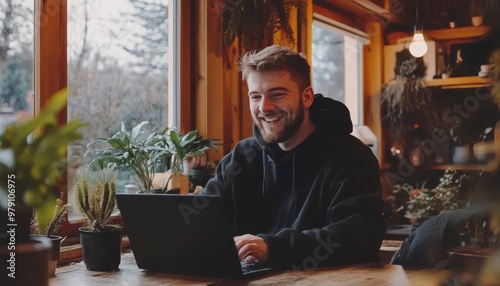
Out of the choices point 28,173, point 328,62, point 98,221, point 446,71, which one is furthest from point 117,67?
point 446,71

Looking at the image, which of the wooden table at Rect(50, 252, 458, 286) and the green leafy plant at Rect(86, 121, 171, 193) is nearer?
the wooden table at Rect(50, 252, 458, 286)

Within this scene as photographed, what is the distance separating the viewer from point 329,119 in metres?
2.62

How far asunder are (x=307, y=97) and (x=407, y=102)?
3.23 meters

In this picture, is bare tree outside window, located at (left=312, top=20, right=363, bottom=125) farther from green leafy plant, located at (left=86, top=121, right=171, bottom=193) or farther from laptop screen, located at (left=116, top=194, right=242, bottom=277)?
laptop screen, located at (left=116, top=194, right=242, bottom=277)

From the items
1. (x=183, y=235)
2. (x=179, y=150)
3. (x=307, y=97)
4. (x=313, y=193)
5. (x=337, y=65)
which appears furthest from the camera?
(x=337, y=65)

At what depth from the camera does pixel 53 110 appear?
0.64m

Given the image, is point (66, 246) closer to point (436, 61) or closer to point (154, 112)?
point (154, 112)

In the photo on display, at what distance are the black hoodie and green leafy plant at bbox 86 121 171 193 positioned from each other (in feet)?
1.23

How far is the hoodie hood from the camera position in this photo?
8.55 feet

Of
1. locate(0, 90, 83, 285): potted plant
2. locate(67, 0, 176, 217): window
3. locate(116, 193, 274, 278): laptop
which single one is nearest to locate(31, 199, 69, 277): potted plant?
locate(116, 193, 274, 278): laptop

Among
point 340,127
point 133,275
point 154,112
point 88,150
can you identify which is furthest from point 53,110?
point 154,112

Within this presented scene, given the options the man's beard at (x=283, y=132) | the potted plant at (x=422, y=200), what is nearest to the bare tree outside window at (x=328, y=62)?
the potted plant at (x=422, y=200)

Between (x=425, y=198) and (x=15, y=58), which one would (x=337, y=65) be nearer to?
(x=425, y=198)

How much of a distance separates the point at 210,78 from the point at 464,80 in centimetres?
261
